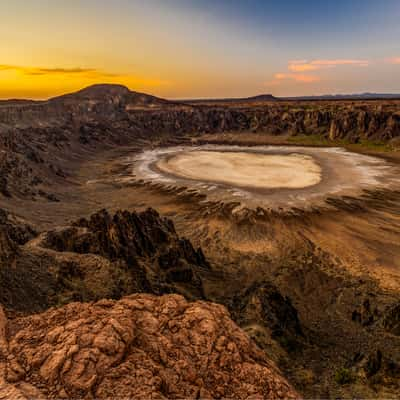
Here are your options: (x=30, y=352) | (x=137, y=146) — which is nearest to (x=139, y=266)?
(x=30, y=352)

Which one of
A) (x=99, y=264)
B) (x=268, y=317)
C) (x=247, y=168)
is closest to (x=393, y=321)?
(x=268, y=317)

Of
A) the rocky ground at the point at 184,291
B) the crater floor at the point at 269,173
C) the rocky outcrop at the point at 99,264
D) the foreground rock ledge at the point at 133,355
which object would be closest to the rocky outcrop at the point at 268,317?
the rocky ground at the point at 184,291

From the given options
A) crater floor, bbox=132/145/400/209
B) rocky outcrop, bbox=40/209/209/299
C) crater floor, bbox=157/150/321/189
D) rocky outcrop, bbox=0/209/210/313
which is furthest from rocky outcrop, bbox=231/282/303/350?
crater floor, bbox=157/150/321/189

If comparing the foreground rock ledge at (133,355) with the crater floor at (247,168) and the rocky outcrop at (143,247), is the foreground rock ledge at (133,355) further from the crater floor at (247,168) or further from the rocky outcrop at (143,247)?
the crater floor at (247,168)

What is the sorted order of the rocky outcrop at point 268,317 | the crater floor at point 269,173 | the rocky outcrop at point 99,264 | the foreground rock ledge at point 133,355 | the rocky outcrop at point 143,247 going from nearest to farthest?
the foreground rock ledge at point 133,355 → the rocky outcrop at point 99,264 → the rocky outcrop at point 268,317 → the rocky outcrop at point 143,247 → the crater floor at point 269,173

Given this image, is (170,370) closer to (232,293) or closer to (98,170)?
(232,293)

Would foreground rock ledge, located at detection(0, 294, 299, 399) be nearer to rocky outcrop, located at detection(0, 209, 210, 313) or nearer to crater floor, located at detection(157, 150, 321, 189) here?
rocky outcrop, located at detection(0, 209, 210, 313)
